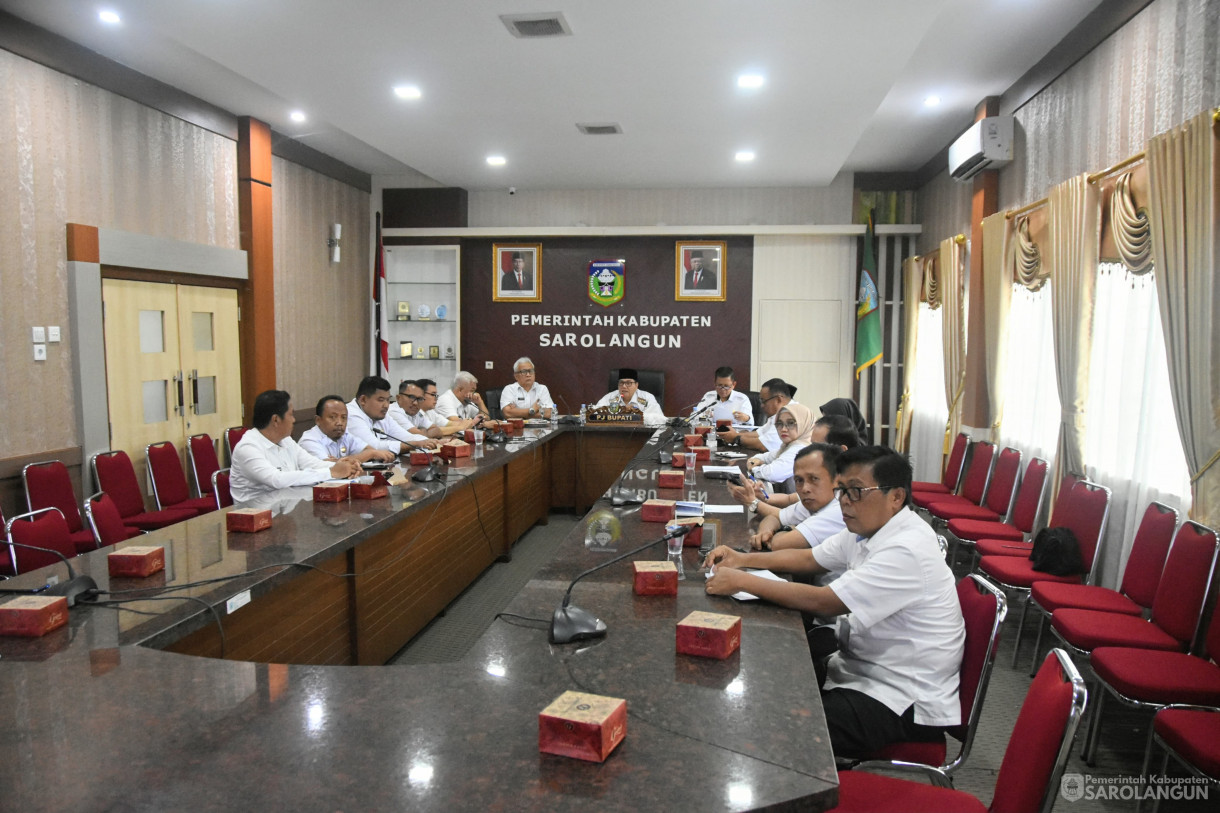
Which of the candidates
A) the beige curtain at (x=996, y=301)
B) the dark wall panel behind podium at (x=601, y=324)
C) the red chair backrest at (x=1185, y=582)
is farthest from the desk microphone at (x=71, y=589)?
the dark wall panel behind podium at (x=601, y=324)

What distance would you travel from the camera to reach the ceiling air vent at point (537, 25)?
372 cm

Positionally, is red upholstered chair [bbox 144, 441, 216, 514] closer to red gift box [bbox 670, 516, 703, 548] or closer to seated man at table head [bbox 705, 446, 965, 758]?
red gift box [bbox 670, 516, 703, 548]

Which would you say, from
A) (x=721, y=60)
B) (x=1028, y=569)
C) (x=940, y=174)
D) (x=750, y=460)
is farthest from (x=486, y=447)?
(x=940, y=174)

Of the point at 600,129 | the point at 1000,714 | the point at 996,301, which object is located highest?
the point at 600,129

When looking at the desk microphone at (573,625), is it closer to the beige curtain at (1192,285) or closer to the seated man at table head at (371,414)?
the beige curtain at (1192,285)

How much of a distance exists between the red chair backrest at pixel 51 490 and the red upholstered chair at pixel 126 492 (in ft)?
0.83

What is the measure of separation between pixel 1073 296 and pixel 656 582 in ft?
11.0

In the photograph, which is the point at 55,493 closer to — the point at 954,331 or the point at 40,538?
the point at 40,538

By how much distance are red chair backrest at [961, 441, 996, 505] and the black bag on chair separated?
141 centimetres

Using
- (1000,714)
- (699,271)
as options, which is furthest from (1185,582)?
(699,271)

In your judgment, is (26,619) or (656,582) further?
(656,582)

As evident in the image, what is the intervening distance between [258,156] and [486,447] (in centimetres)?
327

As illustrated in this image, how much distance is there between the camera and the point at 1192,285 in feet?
10.3

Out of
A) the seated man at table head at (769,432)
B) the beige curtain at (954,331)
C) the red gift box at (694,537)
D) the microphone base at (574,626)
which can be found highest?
the beige curtain at (954,331)
